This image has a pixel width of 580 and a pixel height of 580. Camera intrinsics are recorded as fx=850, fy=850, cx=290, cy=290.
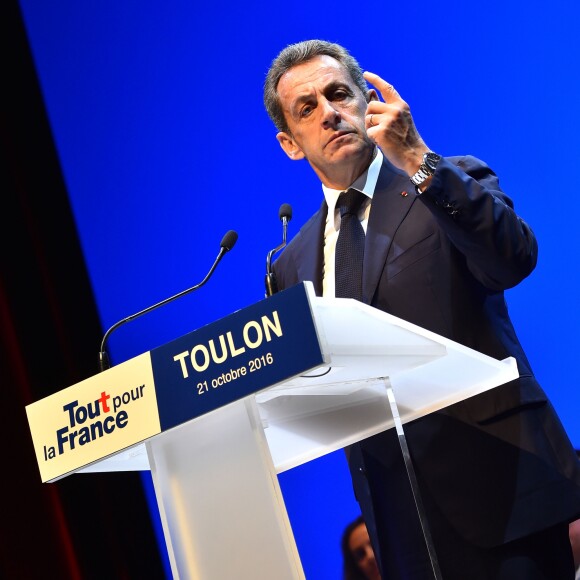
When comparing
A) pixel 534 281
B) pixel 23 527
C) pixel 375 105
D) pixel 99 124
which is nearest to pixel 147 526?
pixel 23 527

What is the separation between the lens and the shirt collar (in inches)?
82.3

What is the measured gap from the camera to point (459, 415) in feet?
5.39

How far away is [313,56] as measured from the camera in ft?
7.97

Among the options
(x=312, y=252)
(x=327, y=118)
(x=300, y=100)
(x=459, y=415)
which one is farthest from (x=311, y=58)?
(x=459, y=415)

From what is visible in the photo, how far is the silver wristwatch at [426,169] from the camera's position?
1.69 meters

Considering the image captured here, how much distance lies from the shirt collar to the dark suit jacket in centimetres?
17

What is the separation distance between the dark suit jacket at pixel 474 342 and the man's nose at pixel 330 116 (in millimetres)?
447

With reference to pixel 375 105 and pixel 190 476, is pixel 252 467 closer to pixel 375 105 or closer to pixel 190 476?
pixel 190 476

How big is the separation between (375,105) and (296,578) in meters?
1.04

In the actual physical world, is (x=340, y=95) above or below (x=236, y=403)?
above

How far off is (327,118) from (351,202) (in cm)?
33

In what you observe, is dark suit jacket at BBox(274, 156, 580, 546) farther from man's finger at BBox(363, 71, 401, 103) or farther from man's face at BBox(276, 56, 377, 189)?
man's face at BBox(276, 56, 377, 189)

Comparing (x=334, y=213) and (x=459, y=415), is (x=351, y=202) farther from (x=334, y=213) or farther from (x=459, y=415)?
(x=459, y=415)

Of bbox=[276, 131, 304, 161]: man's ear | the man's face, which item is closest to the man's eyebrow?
the man's face
